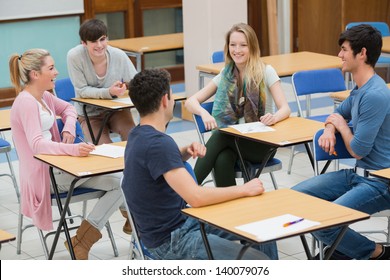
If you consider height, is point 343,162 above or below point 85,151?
below

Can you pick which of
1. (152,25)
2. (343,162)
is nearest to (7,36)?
(152,25)

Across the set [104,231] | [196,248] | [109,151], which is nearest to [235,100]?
[109,151]

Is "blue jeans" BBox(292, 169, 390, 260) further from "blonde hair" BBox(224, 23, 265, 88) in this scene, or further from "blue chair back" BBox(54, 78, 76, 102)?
"blue chair back" BBox(54, 78, 76, 102)

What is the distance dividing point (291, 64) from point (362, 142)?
311 centimetres

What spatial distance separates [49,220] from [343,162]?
9.94 ft

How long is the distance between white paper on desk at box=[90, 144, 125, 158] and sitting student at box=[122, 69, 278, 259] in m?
0.82

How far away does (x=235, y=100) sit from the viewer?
5.29 metres

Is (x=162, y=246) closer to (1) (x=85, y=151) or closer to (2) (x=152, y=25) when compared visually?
(1) (x=85, y=151)

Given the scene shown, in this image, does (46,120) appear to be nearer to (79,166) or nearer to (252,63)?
(79,166)

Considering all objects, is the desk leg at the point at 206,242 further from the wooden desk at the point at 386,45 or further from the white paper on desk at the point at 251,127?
the wooden desk at the point at 386,45

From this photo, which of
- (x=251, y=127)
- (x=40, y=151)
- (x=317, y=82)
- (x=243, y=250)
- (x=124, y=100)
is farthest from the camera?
(x=317, y=82)

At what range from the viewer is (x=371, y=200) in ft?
13.5

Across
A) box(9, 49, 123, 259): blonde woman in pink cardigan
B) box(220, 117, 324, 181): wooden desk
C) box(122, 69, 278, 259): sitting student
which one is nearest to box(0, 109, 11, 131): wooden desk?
box(9, 49, 123, 259): blonde woman in pink cardigan

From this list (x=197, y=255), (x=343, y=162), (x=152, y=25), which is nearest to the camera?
(x=197, y=255)
